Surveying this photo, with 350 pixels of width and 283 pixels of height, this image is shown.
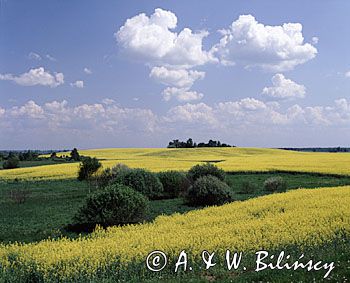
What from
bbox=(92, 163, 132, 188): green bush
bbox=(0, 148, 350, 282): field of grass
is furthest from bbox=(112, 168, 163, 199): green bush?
bbox=(92, 163, 132, 188): green bush

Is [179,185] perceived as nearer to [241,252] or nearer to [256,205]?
[256,205]

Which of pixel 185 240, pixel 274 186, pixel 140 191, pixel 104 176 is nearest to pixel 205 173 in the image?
pixel 274 186

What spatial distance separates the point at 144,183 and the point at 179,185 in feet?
Answer: 11.0

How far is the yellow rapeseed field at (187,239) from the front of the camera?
1101 cm

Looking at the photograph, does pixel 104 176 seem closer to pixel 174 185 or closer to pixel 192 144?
pixel 174 185

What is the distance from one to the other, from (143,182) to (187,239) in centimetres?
1524

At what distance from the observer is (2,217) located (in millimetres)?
22297

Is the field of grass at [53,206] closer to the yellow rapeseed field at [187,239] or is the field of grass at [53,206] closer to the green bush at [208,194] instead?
the green bush at [208,194]

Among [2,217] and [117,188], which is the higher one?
[117,188]

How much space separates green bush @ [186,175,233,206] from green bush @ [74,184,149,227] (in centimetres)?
624

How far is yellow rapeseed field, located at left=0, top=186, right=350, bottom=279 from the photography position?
1101cm

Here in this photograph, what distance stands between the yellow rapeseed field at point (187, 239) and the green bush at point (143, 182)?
32.6ft

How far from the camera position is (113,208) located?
19.4m

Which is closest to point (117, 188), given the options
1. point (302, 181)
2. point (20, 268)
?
point (20, 268)
